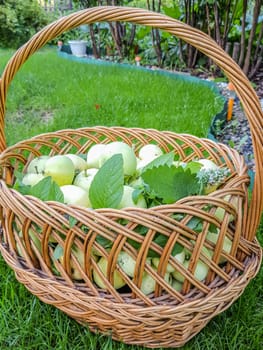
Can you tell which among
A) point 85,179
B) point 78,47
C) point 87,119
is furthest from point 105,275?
point 78,47

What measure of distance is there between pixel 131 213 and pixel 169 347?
0.35m

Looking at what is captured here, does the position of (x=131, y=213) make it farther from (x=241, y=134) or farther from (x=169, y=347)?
(x=241, y=134)

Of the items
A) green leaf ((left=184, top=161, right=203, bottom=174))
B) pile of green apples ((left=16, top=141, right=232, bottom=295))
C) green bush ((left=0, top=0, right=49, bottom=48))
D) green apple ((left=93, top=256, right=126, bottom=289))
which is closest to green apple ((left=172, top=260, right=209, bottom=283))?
pile of green apples ((left=16, top=141, right=232, bottom=295))

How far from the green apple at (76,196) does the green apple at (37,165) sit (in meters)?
0.15

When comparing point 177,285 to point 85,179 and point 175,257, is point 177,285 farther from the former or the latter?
point 85,179

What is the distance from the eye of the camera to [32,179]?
98 cm

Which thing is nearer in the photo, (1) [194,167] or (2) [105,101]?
(1) [194,167]

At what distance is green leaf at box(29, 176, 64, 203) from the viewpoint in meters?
0.83

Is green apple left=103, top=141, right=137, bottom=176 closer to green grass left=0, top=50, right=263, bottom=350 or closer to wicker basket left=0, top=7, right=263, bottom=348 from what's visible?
wicker basket left=0, top=7, right=263, bottom=348

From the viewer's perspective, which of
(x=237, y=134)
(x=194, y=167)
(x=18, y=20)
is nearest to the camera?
(x=194, y=167)

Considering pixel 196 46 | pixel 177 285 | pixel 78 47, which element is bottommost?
pixel 78 47

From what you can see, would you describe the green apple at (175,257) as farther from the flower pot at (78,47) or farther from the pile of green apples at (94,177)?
the flower pot at (78,47)

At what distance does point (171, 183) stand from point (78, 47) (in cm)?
426

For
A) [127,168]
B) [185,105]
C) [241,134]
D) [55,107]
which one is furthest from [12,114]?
[127,168]
